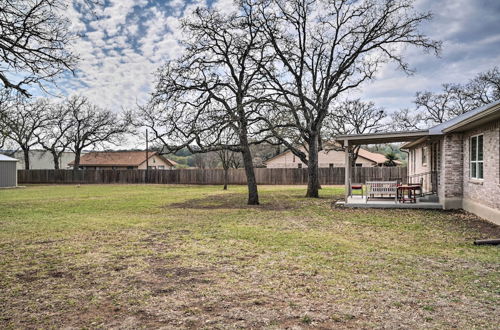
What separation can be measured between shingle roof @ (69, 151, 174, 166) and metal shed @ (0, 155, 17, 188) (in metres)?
19.4

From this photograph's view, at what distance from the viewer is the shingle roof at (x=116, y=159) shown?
55250mm


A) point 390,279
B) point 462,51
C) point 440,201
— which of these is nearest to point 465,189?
point 440,201

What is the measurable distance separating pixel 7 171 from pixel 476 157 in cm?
3864

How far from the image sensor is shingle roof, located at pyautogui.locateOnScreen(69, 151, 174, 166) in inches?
2175

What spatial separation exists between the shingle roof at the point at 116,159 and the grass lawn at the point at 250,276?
153 ft

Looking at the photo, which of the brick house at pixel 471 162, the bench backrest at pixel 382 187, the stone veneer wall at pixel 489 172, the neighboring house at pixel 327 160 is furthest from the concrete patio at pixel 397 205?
the neighboring house at pixel 327 160

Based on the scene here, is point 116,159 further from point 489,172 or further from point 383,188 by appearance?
point 489,172

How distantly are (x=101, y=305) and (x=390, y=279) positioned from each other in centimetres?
383

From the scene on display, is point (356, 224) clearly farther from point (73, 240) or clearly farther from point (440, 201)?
point (73, 240)

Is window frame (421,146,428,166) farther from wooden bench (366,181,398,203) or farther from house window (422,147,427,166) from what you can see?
wooden bench (366,181,398,203)

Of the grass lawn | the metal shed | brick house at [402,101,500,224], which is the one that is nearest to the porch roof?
brick house at [402,101,500,224]

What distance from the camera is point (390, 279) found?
5105 mm

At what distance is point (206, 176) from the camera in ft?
131

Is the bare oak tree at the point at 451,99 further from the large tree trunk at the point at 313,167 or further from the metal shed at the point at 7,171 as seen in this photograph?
the metal shed at the point at 7,171
